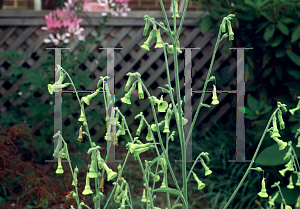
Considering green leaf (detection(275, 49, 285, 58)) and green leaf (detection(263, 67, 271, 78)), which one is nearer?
green leaf (detection(275, 49, 285, 58))

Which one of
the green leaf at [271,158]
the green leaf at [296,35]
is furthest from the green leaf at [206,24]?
the green leaf at [271,158]

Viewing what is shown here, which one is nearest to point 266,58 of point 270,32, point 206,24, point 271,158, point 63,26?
point 270,32

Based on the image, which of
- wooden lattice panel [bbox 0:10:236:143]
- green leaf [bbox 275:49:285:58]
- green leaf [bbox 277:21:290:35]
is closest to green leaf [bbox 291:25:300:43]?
green leaf [bbox 277:21:290:35]

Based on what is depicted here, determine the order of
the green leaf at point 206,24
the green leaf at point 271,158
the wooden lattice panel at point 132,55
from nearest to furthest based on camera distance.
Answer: the green leaf at point 271,158 < the green leaf at point 206,24 < the wooden lattice panel at point 132,55

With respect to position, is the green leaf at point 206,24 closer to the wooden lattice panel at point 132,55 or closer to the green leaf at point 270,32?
the wooden lattice panel at point 132,55

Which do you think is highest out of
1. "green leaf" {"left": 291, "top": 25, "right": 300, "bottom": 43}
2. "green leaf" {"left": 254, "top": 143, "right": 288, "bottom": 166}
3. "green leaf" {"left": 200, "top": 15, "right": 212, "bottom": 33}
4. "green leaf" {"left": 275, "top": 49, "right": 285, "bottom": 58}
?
"green leaf" {"left": 200, "top": 15, "right": 212, "bottom": 33}

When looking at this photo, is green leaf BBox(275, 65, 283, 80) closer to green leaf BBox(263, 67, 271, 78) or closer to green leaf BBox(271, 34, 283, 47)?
green leaf BBox(263, 67, 271, 78)

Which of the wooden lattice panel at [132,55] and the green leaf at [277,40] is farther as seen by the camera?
the wooden lattice panel at [132,55]

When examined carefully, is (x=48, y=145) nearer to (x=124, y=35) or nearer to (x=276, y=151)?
(x=124, y=35)

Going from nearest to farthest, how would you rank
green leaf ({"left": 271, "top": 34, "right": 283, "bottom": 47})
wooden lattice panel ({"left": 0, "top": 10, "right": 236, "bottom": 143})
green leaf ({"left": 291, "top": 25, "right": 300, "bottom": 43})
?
green leaf ({"left": 291, "top": 25, "right": 300, "bottom": 43}) < green leaf ({"left": 271, "top": 34, "right": 283, "bottom": 47}) < wooden lattice panel ({"left": 0, "top": 10, "right": 236, "bottom": 143})

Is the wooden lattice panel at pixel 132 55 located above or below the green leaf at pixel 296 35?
Answer: below

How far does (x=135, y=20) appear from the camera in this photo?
297 cm

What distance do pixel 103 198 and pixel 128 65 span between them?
1.34m

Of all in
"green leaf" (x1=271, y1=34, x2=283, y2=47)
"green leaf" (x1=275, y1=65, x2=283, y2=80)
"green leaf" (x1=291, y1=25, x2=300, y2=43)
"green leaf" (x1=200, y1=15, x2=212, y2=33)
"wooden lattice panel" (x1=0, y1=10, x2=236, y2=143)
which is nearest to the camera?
"green leaf" (x1=291, y1=25, x2=300, y2=43)
